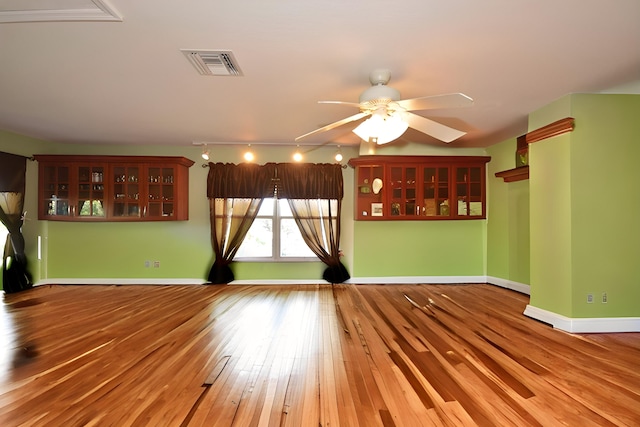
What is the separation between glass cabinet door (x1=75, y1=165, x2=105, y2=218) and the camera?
Answer: 15.1ft

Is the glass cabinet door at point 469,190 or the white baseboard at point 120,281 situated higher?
the glass cabinet door at point 469,190

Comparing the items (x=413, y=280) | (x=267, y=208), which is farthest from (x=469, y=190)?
(x=267, y=208)

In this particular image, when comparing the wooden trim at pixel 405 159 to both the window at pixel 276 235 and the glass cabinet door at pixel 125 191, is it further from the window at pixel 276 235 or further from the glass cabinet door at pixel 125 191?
the glass cabinet door at pixel 125 191

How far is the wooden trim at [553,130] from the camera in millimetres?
2879

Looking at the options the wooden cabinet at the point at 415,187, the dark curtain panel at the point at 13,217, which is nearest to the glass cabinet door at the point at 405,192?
the wooden cabinet at the point at 415,187

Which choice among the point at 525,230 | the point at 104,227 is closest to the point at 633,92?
the point at 525,230

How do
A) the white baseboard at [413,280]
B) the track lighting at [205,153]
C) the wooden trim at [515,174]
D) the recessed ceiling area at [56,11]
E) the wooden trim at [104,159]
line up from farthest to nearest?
the white baseboard at [413,280] → the wooden trim at [104,159] → the track lighting at [205,153] → the wooden trim at [515,174] → the recessed ceiling area at [56,11]

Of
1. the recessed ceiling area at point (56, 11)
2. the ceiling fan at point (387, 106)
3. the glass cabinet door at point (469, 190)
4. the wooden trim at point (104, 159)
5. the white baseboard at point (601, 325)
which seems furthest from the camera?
the glass cabinet door at point (469, 190)

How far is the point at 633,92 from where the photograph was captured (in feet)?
9.39

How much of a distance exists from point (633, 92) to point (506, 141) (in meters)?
1.71

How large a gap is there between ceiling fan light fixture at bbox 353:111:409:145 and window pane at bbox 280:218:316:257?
2963mm

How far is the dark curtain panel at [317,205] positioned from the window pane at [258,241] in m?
0.61

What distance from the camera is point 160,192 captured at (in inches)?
185

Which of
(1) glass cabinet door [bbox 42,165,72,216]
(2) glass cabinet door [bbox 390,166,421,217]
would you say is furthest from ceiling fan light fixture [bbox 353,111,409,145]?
(1) glass cabinet door [bbox 42,165,72,216]
